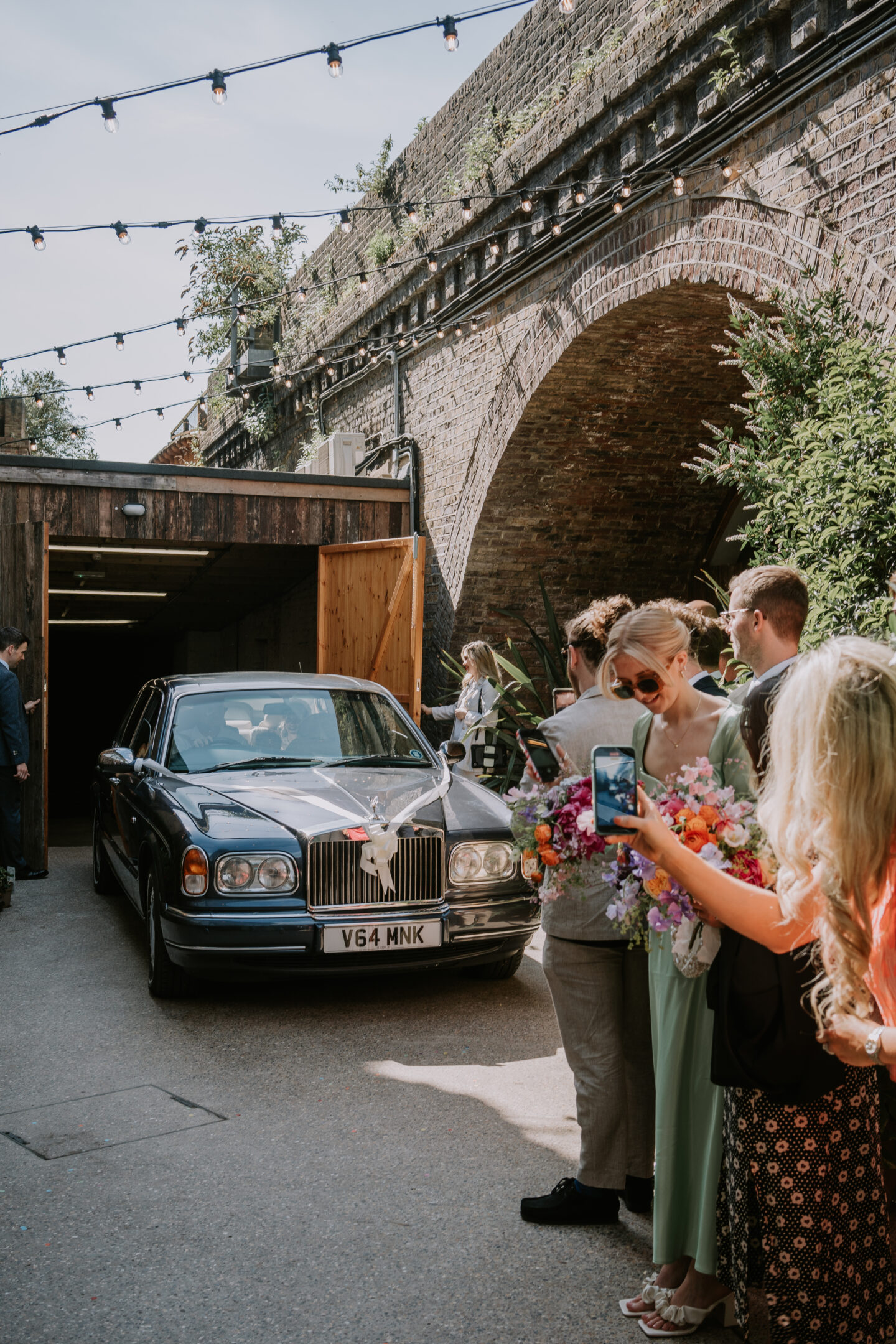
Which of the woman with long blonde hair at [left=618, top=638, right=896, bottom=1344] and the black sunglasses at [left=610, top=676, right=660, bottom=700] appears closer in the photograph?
the woman with long blonde hair at [left=618, top=638, right=896, bottom=1344]

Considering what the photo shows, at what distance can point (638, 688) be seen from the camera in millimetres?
2920

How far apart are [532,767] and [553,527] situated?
348 inches

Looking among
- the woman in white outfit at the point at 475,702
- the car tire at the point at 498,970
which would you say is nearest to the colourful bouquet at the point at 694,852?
the car tire at the point at 498,970

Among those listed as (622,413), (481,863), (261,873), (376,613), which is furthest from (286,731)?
(622,413)

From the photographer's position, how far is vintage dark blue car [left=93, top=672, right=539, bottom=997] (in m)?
5.19

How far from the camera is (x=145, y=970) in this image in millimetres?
6301

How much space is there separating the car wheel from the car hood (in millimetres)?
2682

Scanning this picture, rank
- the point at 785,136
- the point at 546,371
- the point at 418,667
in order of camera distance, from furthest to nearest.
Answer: the point at 418,667 → the point at 546,371 → the point at 785,136

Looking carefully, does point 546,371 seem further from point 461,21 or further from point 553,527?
point 461,21

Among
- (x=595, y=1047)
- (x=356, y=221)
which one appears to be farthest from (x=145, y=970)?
(x=356, y=221)

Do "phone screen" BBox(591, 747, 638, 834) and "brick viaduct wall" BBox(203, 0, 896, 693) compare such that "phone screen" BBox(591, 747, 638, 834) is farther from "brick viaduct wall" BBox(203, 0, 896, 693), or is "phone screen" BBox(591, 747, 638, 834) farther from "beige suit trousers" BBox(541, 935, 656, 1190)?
"brick viaduct wall" BBox(203, 0, 896, 693)

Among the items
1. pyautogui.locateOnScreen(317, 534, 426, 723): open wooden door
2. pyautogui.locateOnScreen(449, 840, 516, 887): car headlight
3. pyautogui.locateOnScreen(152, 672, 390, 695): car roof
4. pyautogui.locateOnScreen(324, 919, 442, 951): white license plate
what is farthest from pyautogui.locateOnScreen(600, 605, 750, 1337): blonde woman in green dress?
pyautogui.locateOnScreen(317, 534, 426, 723): open wooden door

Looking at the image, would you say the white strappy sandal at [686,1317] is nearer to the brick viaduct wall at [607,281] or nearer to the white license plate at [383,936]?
the white license plate at [383,936]

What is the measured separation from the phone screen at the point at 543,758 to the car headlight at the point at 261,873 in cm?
237
